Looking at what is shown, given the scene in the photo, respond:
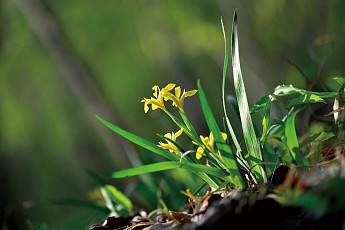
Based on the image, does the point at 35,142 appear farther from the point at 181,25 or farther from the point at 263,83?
the point at 263,83

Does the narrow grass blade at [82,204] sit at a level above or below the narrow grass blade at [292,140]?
below

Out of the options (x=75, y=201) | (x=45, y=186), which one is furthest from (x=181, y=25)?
(x=45, y=186)

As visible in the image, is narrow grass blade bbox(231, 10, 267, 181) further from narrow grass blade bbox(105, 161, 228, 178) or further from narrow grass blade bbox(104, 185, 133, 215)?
narrow grass blade bbox(104, 185, 133, 215)

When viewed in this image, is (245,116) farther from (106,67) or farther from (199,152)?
(106,67)

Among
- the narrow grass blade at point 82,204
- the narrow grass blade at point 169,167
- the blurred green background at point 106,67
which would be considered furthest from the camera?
the blurred green background at point 106,67

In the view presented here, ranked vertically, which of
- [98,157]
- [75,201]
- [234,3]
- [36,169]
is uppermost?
Answer: [234,3]

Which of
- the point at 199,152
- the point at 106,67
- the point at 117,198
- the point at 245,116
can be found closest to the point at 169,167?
the point at 199,152

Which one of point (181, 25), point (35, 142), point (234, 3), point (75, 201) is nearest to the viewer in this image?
point (75, 201)

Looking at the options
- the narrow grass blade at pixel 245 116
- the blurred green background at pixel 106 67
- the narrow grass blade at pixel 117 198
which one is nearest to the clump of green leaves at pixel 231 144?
the narrow grass blade at pixel 245 116

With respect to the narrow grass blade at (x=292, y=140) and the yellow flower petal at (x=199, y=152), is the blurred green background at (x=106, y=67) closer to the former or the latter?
the yellow flower petal at (x=199, y=152)
